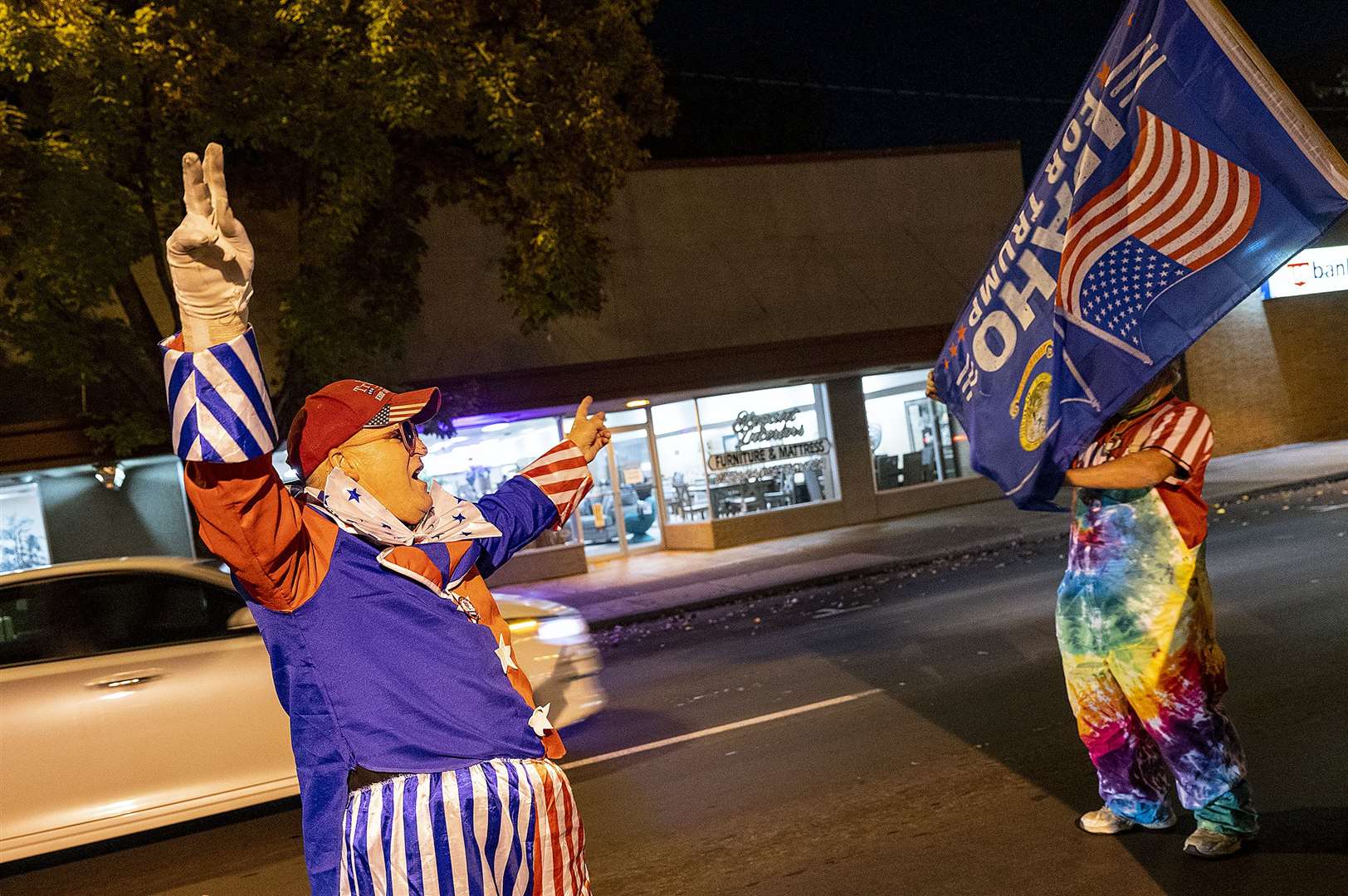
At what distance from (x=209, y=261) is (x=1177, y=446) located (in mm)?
3362

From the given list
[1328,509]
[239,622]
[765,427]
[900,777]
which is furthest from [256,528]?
[765,427]

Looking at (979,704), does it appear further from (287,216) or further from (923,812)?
(287,216)

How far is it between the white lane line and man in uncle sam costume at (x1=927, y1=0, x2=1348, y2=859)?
2842 millimetres

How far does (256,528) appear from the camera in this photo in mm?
2109

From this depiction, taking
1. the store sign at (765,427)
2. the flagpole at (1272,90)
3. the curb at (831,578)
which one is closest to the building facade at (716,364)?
the store sign at (765,427)

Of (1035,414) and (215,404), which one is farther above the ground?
(215,404)

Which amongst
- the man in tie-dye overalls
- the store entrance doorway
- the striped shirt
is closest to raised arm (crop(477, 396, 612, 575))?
the man in tie-dye overalls

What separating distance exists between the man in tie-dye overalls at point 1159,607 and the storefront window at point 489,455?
13561 mm

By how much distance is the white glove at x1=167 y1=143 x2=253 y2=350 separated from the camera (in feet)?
6.47

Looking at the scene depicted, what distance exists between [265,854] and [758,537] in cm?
1349

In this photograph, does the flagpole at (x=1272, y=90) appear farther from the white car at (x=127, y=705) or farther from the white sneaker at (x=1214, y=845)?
the white car at (x=127, y=705)

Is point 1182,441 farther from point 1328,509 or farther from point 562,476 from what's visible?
point 1328,509

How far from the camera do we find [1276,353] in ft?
77.0

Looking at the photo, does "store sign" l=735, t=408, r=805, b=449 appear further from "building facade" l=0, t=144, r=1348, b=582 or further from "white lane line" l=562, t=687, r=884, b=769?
"white lane line" l=562, t=687, r=884, b=769
